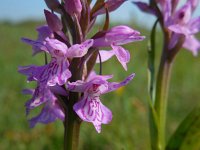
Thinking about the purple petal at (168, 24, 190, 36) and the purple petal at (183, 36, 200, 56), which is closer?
the purple petal at (168, 24, 190, 36)

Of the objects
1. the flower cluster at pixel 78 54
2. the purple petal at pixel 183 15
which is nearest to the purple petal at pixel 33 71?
the flower cluster at pixel 78 54

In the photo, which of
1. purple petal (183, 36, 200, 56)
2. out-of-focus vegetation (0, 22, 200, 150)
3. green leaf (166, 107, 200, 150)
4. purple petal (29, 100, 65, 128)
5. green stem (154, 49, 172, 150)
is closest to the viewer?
purple petal (29, 100, 65, 128)

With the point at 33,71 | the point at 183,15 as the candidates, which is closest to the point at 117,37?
the point at 33,71

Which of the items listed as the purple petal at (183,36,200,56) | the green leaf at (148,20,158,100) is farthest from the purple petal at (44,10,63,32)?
the purple petal at (183,36,200,56)

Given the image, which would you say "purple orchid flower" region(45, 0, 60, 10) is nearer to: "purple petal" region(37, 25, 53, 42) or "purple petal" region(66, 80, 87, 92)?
"purple petal" region(37, 25, 53, 42)

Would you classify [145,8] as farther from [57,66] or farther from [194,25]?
[57,66]

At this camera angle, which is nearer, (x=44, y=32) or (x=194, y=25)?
(x=44, y=32)
